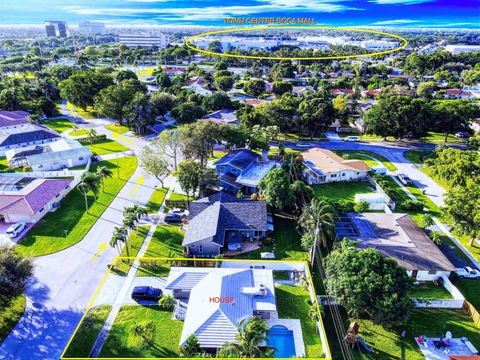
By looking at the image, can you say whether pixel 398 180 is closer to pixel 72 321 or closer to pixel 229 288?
pixel 229 288

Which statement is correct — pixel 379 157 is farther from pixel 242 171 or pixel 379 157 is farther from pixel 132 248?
pixel 132 248

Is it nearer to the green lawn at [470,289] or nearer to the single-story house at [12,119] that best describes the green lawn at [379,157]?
the green lawn at [470,289]

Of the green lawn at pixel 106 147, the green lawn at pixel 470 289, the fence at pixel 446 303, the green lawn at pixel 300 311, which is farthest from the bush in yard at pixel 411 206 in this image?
the green lawn at pixel 106 147

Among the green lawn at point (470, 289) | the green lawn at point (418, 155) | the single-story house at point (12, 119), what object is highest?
the single-story house at point (12, 119)

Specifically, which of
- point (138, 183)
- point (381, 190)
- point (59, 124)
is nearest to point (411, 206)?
point (381, 190)

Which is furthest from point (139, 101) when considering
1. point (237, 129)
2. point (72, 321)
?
point (72, 321)

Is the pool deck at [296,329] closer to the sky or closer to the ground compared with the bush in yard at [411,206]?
closer to the ground
